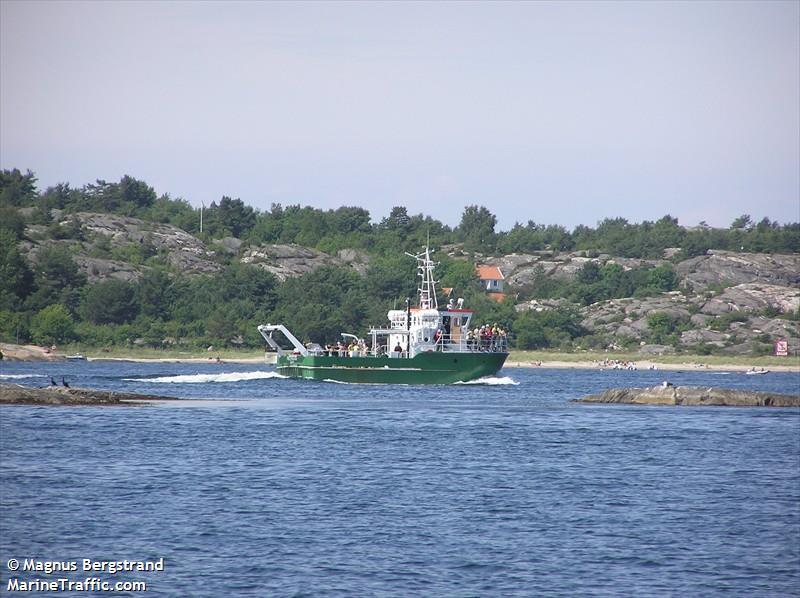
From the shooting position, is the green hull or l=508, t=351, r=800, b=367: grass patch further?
l=508, t=351, r=800, b=367: grass patch

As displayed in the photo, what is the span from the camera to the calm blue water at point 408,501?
93.6 feet

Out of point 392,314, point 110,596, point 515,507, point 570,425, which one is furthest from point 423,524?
point 392,314

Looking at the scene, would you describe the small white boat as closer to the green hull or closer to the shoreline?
the shoreline

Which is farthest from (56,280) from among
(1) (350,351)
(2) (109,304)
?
(1) (350,351)

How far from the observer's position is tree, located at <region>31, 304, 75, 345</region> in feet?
530

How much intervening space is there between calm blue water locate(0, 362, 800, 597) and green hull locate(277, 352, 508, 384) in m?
29.9

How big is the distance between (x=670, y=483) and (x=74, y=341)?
439 feet

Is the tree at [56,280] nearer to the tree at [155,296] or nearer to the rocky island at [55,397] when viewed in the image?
the tree at [155,296]

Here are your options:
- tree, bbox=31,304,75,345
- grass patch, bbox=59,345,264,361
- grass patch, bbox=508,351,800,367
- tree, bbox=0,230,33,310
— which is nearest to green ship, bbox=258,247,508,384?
grass patch, bbox=59,345,264,361

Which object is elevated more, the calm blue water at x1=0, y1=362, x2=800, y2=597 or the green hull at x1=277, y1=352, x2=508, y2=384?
the green hull at x1=277, y1=352, x2=508, y2=384

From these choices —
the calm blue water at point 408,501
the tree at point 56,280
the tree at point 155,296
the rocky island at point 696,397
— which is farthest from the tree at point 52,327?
the rocky island at point 696,397

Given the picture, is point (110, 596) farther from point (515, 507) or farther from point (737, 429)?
point (737, 429)

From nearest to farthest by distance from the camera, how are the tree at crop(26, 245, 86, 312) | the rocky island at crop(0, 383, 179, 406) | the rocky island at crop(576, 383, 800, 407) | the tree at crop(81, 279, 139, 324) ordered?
the rocky island at crop(0, 383, 179, 406) < the rocky island at crop(576, 383, 800, 407) < the tree at crop(81, 279, 139, 324) < the tree at crop(26, 245, 86, 312)

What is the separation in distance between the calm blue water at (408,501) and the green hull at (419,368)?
2986 centimetres
